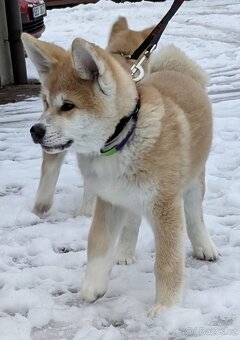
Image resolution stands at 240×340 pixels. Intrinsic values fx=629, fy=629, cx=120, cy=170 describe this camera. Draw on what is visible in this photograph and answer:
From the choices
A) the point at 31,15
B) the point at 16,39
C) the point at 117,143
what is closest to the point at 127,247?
the point at 117,143

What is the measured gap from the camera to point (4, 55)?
29.3ft

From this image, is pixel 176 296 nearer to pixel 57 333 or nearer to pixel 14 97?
pixel 57 333

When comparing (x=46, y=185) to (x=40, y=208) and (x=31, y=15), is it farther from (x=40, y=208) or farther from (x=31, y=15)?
(x=31, y=15)

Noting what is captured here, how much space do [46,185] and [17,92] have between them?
4314mm

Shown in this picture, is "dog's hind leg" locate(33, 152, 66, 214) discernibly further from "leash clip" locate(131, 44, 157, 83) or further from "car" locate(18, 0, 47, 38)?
"car" locate(18, 0, 47, 38)

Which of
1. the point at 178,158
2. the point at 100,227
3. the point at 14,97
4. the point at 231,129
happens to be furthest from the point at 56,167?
the point at 14,97

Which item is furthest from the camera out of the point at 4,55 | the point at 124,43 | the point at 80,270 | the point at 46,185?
the point at 4,55

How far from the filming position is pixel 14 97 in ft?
27.3

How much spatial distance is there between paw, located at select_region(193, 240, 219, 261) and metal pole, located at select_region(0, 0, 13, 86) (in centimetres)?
585

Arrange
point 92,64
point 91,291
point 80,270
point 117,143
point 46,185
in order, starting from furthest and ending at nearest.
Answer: point 46,185, point 80,270, point 91,291, point 117,143, point 92,64

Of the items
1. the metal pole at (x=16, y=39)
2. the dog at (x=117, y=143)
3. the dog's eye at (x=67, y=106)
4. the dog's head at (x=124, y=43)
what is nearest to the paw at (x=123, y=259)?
the dog at (x=117, y=143)

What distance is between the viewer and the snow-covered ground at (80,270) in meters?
3.02

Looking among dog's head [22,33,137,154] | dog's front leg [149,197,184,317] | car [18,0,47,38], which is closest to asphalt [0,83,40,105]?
car [18,0,47,38]

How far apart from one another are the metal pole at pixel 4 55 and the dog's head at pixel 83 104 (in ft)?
20.2
